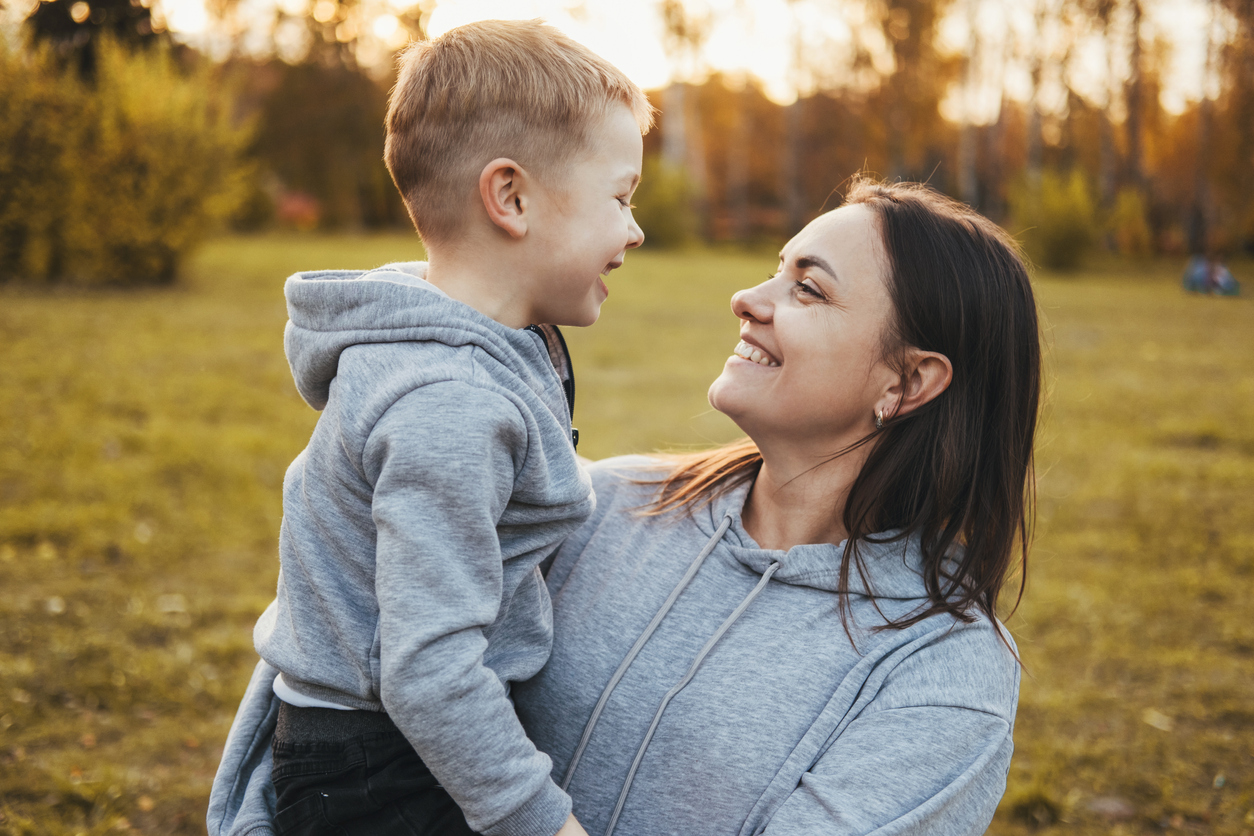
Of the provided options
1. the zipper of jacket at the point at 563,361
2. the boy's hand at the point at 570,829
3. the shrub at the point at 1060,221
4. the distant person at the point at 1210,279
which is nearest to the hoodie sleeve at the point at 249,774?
the boy's hand at the point at 570,829

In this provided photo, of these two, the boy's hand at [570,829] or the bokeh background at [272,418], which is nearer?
the boy's hand at [570,829]

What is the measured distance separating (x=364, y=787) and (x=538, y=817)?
305 millimetres

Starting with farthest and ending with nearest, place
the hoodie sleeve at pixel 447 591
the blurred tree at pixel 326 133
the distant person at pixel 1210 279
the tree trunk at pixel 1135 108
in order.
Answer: the blurred tree at pixel 326 133
the tree trunk at pixel 1135 108
the distant person at pixel 1210 279
the hoodie sleeve at pixel 447 591

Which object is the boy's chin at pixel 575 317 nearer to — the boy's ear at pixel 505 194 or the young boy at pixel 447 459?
the young boy at pixel 447 459

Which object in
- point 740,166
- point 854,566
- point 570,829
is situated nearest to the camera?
point 570,829

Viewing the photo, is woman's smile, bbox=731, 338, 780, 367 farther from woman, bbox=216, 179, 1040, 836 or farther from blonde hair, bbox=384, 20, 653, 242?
blonde hair, bbox=384, 20, 653, 242

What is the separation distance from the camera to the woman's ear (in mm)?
1732

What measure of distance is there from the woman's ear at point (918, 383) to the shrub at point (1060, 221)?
784 inches

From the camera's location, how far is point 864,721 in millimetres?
1426

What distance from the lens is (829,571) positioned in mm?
1641

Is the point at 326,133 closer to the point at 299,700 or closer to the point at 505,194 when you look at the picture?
the point at 505,194

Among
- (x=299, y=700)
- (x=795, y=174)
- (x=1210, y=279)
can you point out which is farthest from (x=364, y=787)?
(x=795, y=174)

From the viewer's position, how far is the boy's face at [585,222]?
146 cm

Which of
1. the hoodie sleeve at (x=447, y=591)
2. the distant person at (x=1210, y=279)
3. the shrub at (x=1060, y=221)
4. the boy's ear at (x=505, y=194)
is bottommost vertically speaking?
the distant person at (x=1210, y=279)
